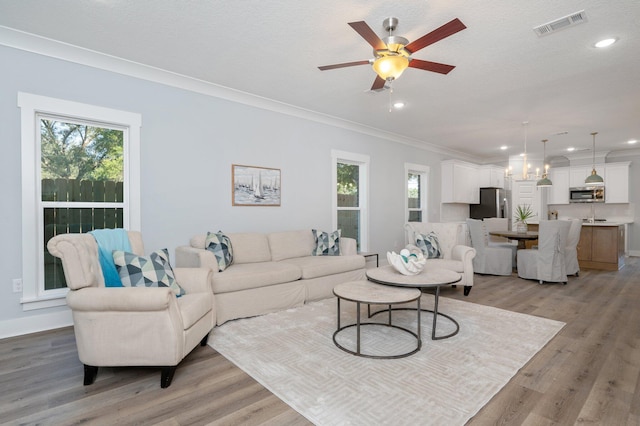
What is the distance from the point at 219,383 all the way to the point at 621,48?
4409 mm

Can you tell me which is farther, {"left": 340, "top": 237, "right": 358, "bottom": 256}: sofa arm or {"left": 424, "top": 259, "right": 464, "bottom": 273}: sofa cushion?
{"left": 340, "top": 237, "right": 358, "bottom": 256}: sofa arm

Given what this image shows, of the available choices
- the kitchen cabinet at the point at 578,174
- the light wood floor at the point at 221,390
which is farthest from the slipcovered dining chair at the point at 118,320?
the kitchen cabinet at the point at 578,174

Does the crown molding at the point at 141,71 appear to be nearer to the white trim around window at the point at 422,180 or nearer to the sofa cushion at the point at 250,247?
the sofa cushion at the point at 250,247

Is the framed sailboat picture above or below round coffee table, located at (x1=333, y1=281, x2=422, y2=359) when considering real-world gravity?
above

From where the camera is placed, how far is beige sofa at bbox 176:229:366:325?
3.30m

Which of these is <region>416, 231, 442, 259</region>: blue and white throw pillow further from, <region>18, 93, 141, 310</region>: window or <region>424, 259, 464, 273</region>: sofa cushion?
<region>18, 93, 141, 310</region>: window

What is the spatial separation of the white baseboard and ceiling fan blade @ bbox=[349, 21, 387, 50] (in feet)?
11.8

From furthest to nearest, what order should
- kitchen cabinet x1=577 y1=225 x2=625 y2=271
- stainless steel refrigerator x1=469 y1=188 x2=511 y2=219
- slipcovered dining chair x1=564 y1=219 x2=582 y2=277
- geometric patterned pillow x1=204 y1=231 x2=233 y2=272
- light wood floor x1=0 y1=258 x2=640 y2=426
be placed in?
stainless steel refrigerator x1=469 y1=188 x2=511 y2=219 < kitchen cabinet x1=577 y1=225 x2=625 y2=271 < slipcovered dining chair x1=564 y1=219 x2=582 y2=277 < geometric patterned pillow x1=204 y1=231 x2=233 y2=272 < light wood floor x1=0 y1=258 x2=640 y2=426

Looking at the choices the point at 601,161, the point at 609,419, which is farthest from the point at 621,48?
the point at 601,161

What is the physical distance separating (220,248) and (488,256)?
14.8ft

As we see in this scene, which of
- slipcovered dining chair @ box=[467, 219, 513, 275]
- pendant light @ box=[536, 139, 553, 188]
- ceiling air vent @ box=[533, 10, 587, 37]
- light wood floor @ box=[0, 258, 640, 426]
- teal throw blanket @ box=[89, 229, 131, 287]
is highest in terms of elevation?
ceiling air vent @ box=[533, 10, 587, 37]

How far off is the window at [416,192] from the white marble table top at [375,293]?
4311 mm

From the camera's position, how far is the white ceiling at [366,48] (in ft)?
8.17

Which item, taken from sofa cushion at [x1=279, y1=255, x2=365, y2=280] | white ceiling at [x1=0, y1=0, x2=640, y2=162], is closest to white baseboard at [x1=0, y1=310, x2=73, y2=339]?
sofa cushion at [x1=279, y1=255, x2=365, y2=280]
